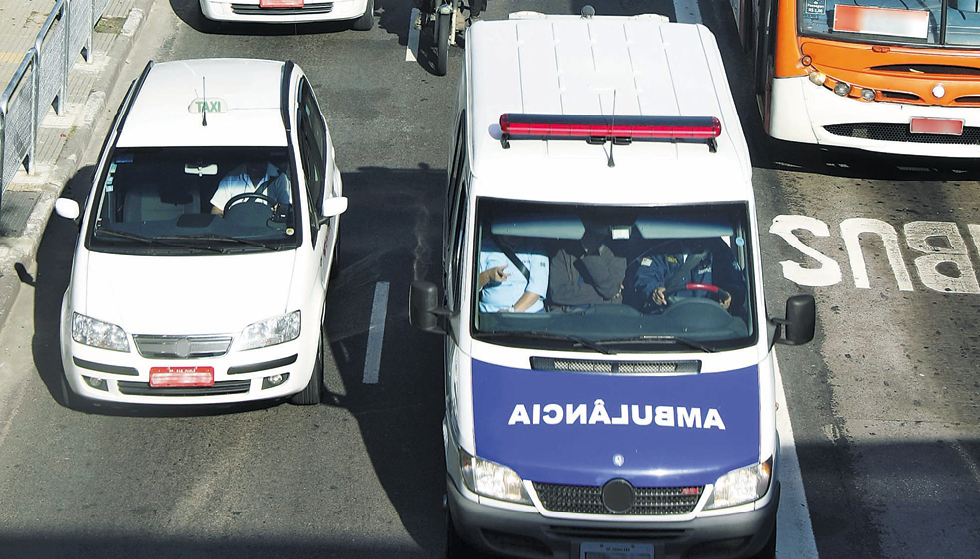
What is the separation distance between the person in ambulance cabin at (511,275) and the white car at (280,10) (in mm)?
8464

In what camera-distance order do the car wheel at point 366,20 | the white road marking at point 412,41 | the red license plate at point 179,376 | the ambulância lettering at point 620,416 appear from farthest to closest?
the car wheel at point 366,20 < the white road marking at point 412,41 < the red license plate at point 179,376 < the ambulância lettering at point 620,416

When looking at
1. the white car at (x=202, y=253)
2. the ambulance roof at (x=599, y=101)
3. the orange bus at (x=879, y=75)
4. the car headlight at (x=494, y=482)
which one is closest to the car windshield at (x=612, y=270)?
the ambulance roof at (x=599, y=101)

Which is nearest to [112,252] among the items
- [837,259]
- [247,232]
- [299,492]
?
[247,232]

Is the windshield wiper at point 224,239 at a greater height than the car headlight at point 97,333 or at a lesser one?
greater

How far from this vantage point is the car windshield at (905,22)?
1212 centimetres

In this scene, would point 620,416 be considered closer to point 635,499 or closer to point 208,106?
point 635,499

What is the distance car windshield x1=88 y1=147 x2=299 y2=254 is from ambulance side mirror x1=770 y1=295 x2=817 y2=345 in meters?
3.57

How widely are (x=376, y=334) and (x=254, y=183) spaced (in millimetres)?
1555

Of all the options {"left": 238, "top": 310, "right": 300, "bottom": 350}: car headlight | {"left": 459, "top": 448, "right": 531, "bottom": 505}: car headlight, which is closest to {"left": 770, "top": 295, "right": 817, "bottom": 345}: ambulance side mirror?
{"left": 459, "top": 448, "right": 531, "bottom": 505}: car headlight

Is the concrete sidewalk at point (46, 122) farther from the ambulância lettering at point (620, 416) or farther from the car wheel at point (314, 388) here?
the ambulância lettering at point (620, 416)

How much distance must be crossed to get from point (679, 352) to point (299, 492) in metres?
2.75

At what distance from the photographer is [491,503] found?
688 cm

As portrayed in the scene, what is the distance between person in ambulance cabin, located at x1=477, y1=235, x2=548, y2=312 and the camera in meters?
7.53

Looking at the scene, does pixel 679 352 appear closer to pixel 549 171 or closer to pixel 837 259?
pixel 549 171
